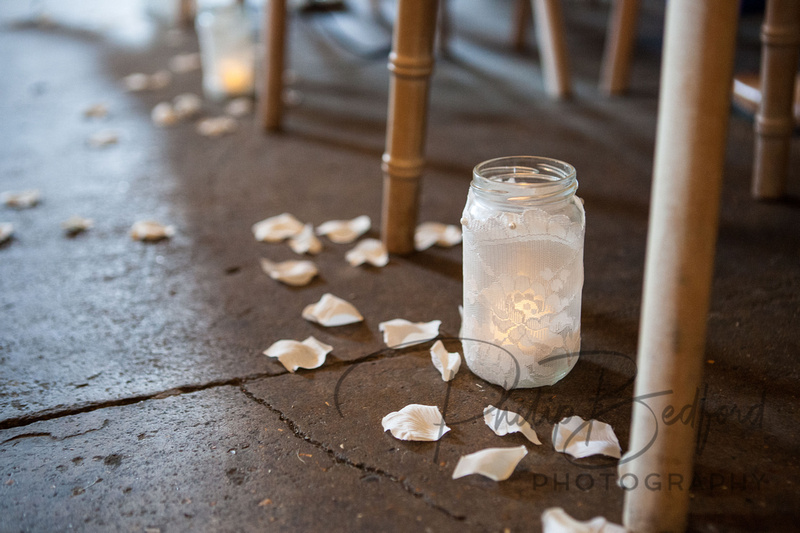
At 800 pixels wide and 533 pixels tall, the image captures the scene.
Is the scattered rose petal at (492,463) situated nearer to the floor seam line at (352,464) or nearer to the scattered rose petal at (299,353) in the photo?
the floor seam line at (352,464)

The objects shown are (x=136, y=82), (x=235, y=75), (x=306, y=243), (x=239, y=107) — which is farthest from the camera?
(x=136, y=82)

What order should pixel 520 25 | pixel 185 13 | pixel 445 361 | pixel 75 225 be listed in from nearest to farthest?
pixel 445 361, pixel 75 225, pixel 520 25, pixel 185 13

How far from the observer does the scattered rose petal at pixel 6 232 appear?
147 cm

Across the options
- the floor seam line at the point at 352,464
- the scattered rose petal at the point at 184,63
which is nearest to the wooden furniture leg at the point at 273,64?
the scattered rose petal at the point at 184,63

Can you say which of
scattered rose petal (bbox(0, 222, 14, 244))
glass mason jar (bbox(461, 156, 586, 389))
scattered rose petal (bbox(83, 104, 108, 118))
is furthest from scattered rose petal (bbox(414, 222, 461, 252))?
scattered rose petal (bbox(83, 104, 108, 118))

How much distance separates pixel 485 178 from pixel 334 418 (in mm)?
363

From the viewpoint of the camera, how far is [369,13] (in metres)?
3.72

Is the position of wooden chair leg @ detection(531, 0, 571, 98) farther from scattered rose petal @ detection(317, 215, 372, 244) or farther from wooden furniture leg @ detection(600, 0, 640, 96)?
scattered rose petal @ detection(317, 215, 372, 244)

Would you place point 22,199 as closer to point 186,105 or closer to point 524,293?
point 186,105

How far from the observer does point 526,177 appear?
3.26 feet

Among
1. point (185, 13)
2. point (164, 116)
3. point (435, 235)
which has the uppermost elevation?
point (185, 13)

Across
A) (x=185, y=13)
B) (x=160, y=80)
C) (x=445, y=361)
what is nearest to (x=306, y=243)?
(x=445, y=361)

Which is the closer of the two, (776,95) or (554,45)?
(776,95)

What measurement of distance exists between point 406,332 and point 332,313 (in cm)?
13
